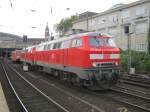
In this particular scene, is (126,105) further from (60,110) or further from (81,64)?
(81,64)

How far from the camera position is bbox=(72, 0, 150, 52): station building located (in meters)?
43.0

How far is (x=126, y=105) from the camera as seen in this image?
1199cm

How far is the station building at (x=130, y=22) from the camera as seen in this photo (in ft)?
141

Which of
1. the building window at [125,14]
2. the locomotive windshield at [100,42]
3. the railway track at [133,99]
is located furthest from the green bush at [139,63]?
the building window at [125,14]

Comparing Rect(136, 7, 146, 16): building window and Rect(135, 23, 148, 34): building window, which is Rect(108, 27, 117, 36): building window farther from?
Rect(136, 7, 146, 16): building window

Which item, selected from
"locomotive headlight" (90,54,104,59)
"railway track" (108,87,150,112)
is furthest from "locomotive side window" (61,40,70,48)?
"railway track" (108,87,150,112)

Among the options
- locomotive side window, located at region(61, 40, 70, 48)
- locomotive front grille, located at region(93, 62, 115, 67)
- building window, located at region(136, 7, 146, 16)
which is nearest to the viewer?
locomotive front grille, located at region(93, 62, 115, 67)

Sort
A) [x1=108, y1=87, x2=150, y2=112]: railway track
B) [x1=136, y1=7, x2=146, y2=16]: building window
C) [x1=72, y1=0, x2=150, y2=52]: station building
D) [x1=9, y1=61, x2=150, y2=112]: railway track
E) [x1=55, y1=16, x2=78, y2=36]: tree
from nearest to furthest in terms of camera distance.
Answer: [x1=9, y1=61, x2=150, y2=112]: railway track, [x1=108, y1=87, x2=150, y2=112]: railway track, [x1=72, y1=0, x2=150, y2=52]: station building, [x1=136, y1=7, x2=146, y2=16]: building window, [x1=55, y1=16, x2=78, y2=36]: tree

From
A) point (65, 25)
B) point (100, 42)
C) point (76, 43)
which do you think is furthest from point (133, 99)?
point (65, 25)

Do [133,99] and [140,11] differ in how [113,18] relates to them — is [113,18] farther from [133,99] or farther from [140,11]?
[133,99]

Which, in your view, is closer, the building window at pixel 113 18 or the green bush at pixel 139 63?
the green bush at pixel 139 63

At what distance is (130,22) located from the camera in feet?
152

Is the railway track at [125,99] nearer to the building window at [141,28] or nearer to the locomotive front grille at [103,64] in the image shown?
the locomotive front grille at [103,64]

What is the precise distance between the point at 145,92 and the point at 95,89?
8.72 feet
